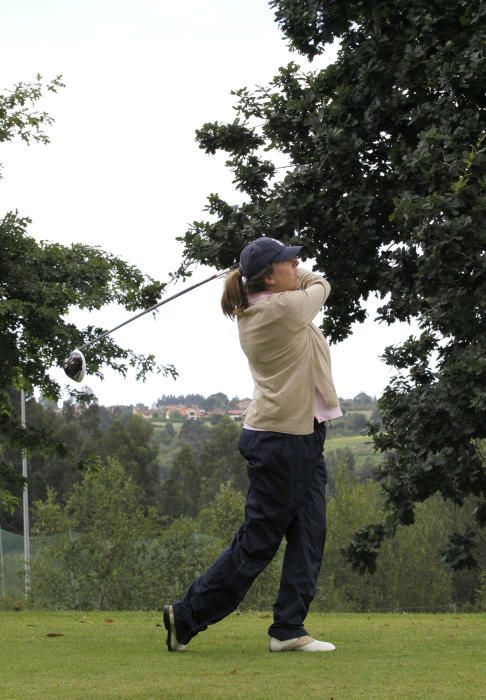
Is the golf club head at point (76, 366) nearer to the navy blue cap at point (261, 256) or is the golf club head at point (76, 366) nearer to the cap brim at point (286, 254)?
the navy blue cap at point (261, 256)

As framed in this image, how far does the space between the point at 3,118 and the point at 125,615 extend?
11.4 metres

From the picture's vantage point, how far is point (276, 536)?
593 centimetres

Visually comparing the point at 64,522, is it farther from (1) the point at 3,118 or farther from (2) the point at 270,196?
(2) the point at 270,196

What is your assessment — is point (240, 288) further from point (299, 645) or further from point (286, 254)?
point (299, 645)

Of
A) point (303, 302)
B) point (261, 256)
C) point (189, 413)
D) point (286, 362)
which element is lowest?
point (286, 362)

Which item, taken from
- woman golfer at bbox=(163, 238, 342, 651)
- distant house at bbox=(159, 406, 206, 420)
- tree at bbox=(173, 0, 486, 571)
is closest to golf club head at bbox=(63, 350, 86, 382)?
woman golfer at bbox=(163, 238, 342, 651)

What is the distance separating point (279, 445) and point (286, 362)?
16.9 inches

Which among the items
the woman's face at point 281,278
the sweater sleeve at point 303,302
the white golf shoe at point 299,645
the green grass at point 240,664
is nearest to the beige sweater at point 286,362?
the sweater sleeve at point 303,302

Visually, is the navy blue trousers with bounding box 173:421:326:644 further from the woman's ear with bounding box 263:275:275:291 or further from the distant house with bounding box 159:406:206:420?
the distant house with bounding box 159:406:206:420

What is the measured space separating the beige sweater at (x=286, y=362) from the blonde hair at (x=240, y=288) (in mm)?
66

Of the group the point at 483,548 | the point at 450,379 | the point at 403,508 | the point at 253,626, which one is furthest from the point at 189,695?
the point at 483,548

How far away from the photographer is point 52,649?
20.6ft

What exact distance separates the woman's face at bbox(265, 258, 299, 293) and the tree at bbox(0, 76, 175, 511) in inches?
407

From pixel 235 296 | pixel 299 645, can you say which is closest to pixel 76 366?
pixel 235 296
